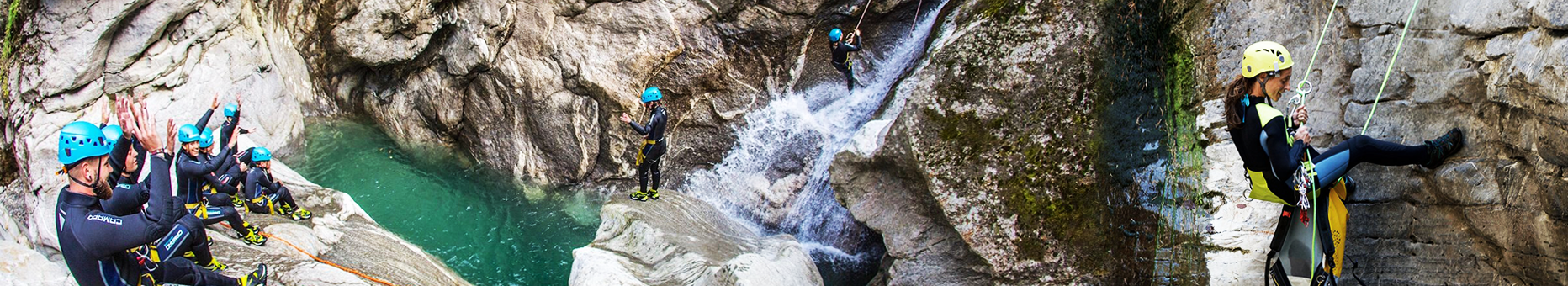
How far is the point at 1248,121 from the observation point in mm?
5461

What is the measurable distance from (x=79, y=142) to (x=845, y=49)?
8189 millimetres

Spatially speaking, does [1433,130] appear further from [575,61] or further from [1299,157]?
[575,61]

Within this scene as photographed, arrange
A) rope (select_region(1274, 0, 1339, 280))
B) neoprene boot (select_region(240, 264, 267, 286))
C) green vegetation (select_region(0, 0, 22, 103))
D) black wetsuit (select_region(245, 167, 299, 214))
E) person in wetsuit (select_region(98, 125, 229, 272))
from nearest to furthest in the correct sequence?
1. rope (select_region(1274, 0, 1339, 280))
2. person in wetsuit (select_region(98, 125, 229, 272))
3. neoprene boot (select_region(240, 264, 267, 286))
4. green vegetation (select_region(0, 0, 22, 103))
5. black wetsuit (select_region(245, 167, 299, 214))

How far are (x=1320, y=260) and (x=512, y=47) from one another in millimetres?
10210

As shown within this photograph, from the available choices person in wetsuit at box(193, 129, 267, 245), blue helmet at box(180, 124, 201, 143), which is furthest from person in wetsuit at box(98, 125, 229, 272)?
blue helmet at box(180, 124, 201, 143)

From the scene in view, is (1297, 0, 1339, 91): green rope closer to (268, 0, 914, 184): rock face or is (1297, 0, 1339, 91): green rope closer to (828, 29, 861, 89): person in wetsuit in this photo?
(828, 29, 861, 89): person in wetsuit

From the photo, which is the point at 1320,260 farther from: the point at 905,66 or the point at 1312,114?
the point at 905,66

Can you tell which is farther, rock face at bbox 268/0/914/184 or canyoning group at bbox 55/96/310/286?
rock face at bbox 268/0/914/184

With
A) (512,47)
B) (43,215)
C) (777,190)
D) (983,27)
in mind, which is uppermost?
(983,27)

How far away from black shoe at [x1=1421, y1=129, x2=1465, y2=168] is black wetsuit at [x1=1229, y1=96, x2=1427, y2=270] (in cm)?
5

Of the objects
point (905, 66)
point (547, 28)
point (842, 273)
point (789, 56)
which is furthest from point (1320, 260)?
point (547, 28)

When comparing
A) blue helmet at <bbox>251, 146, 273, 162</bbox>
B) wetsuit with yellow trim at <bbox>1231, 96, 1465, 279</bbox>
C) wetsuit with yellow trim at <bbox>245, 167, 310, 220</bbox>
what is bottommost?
wetsuit with yellow trim at <bbox>245, 167, 310, 220</bbox>

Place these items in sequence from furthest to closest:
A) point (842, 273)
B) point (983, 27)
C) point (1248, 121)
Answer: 1. point (842, 273)
2. point (983, 27)
3. point (1248, 121)

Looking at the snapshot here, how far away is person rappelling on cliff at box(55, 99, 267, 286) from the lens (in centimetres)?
570
